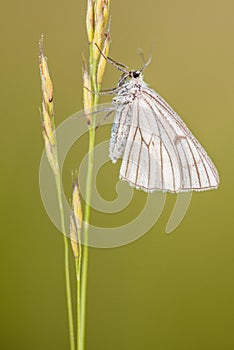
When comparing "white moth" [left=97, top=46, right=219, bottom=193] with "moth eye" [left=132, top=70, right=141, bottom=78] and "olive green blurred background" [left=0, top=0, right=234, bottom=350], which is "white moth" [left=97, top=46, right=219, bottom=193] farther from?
"olive green blurred background" [left=0, top=0, right=234, bottom=350]

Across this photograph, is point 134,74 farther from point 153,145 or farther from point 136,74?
point 153,145

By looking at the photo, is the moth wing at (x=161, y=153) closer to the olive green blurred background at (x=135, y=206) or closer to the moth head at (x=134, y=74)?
the moth head at (x=134, y=74)

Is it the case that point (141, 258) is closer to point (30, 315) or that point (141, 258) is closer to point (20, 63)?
point (30, 315)

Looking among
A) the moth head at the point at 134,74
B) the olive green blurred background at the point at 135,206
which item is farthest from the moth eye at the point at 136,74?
the olive green blurred background at the point at 135,206

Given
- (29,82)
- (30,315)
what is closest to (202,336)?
(30,315)

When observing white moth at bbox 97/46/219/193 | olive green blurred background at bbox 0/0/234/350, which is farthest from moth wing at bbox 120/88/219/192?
olive green blurred background at bbox 0/0/234/350
